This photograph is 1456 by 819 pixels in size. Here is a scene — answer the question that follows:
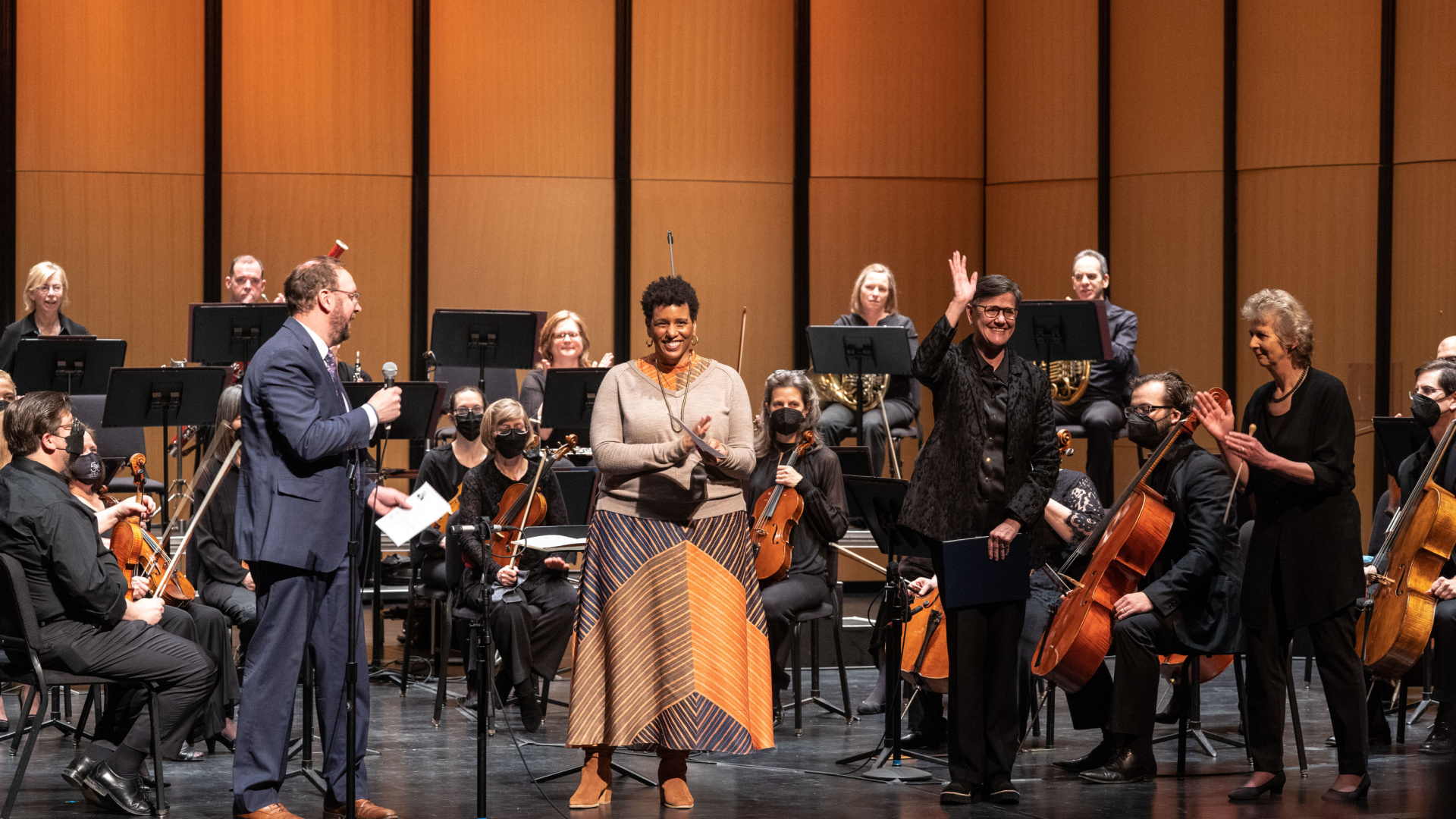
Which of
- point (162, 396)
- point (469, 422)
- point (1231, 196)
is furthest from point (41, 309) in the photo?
point (1231, 196)

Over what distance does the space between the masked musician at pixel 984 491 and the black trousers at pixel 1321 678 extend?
73cm

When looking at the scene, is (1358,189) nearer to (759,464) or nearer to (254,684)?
(759,464)

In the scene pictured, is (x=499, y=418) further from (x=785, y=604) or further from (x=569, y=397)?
(x=785, y=604)

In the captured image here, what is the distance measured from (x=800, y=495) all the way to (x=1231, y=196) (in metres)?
4.11

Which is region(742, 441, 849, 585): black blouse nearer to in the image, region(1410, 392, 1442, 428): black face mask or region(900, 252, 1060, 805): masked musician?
region(900, 252, 1060, 805): masked musician

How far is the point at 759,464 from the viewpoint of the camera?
5730mm

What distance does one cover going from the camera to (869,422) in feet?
25.1

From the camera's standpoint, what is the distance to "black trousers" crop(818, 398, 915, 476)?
7.62m

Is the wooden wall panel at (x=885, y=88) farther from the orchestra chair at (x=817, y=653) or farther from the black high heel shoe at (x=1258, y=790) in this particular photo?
the black high heel shoe at (x=1258, y=790)

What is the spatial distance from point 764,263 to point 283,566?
5.66 m

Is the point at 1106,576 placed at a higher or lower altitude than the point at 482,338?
lower

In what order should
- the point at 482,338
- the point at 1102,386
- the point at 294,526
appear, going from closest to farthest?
1. the point at 294,526
2. the point at 482,338
3. the point at 1102,386

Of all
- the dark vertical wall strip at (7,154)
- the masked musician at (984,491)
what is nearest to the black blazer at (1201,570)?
the masked musician at (984,491)

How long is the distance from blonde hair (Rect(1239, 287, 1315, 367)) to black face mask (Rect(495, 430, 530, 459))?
260 cm
